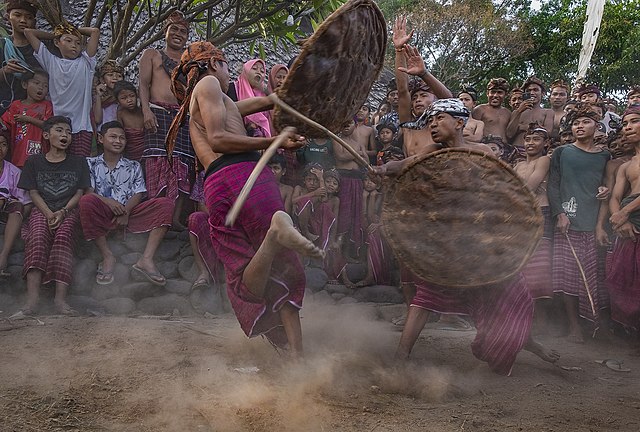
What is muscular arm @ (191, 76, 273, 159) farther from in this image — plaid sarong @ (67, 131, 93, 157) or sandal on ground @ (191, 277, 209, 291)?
plaid sarong @ (67, 131, 93, 157)

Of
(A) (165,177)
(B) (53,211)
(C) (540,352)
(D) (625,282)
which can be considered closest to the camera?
(C) (540,352)

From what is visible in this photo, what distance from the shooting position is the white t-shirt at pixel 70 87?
5.21 meters

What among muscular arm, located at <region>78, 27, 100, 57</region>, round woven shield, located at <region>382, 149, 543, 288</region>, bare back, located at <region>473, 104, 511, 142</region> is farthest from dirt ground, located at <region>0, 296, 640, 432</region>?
muscular arm, located at <region>78, 27, 100, 57</region>

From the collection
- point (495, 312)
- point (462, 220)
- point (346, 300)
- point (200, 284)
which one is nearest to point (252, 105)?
point (462, 220)

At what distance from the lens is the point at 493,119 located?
586 cm

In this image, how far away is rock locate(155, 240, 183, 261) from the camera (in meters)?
5.16

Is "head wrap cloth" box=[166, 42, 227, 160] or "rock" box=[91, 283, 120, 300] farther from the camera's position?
"rock" box=[91, 283, 120, 300]

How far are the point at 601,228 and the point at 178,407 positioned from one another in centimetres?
366

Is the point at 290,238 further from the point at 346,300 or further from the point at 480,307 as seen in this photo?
the point at 346,300

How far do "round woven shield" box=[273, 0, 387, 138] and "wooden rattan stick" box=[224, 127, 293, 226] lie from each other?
21 cm

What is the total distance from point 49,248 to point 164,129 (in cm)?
142

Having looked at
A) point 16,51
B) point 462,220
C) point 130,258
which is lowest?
point 130,258

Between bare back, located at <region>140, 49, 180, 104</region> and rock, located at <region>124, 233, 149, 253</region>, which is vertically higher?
bare back, located at <region>140, 49, 180, 104</region>

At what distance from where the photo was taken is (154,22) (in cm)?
633
